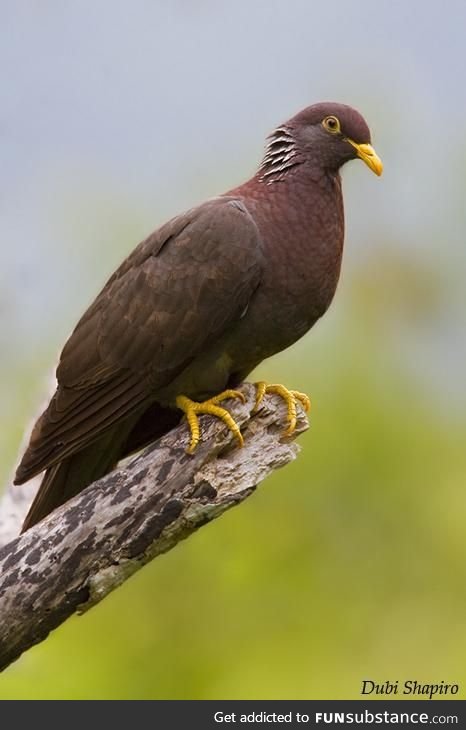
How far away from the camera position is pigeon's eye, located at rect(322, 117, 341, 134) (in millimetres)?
5820

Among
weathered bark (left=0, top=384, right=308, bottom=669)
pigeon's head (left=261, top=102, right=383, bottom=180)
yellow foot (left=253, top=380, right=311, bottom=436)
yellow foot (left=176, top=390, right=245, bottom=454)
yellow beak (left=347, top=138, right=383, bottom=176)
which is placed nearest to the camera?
weathered bark (left=0, top=384, right=308, bottom=669)

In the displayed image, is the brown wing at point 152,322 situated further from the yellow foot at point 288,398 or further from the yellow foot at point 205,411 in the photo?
the yellow foot at point 288,398

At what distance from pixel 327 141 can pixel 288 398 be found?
104 centimetres

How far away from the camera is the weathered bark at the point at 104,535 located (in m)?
5.13

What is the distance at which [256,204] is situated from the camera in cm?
569

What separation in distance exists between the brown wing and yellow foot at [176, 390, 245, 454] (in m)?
0.12

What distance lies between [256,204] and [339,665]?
3.16m

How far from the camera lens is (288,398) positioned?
220 inches

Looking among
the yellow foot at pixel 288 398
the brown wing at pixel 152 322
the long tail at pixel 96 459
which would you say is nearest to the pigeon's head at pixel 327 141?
the brown wing at pixel 152 322

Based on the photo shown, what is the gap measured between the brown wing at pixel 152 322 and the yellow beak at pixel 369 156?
54cm

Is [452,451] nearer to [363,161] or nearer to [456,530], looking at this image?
[456,530]

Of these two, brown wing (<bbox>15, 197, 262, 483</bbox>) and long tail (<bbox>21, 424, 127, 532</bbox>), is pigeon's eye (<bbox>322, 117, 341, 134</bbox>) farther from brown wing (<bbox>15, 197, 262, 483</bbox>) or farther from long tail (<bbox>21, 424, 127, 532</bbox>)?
long tail (<bbox>21, 424, 127, 532</bbox>)

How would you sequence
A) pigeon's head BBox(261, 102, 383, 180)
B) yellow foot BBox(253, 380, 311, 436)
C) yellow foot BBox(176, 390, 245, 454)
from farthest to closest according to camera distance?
pigeon's head BBox(261, 102, 383, 180), yellow foot BBox(253, 380, 311, 436), yellow foot BBox(176, 390, 245, 454)

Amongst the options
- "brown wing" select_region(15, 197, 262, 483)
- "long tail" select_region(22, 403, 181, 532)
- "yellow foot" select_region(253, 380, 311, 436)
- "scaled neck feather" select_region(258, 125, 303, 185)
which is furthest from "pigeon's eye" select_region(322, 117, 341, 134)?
"long tail" select_region(22, 403, 181, 532)
